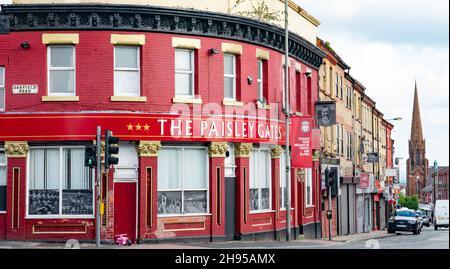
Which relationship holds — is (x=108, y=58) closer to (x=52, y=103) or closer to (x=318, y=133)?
(x=52, y=103)

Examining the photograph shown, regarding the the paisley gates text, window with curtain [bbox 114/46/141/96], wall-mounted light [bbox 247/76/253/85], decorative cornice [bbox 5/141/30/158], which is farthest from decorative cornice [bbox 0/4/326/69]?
decorative cornice [bbox 5/141/30/158]

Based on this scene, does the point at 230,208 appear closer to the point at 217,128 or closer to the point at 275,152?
the point at 217,128

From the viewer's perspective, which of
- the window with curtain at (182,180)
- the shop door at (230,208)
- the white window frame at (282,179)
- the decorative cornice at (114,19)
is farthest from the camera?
the white window frame at (282,179)

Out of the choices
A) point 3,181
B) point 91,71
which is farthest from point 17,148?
point 91,71

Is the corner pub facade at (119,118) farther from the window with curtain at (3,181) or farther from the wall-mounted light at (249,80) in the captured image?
the wall-mounted light at (249,80)

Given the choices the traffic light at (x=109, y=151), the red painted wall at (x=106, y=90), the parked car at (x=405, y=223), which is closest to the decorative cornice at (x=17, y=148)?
the red painted wall at (x=106, y=90)

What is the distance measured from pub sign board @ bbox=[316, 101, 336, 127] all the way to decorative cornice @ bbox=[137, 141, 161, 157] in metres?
13.1

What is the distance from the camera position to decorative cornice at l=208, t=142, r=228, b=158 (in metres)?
26.6

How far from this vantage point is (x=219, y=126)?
26750mm

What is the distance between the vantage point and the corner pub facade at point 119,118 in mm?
24719

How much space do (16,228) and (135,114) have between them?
19.2 feet

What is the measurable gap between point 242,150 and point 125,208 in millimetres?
5469

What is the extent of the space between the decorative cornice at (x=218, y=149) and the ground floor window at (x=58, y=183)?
475cm

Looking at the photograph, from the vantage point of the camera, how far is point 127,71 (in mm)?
25484
